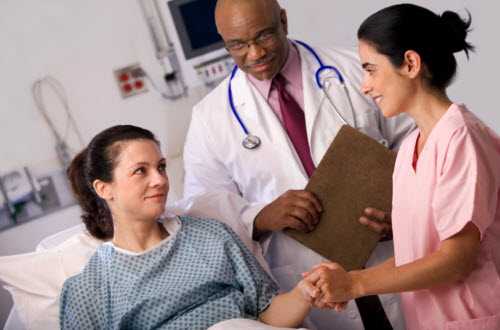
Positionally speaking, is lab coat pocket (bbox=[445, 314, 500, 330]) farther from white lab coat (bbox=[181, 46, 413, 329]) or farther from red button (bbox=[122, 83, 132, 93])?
red button (bbox=[122, 83, 132, 93])

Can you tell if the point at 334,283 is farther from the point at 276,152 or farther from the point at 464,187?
the point at 276,152

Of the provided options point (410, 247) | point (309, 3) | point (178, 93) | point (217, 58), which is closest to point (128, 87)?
point (178, 93)

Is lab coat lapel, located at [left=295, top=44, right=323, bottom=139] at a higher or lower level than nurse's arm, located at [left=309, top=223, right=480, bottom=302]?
higher

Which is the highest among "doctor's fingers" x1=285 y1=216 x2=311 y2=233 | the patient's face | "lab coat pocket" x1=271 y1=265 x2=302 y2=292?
the patient's face

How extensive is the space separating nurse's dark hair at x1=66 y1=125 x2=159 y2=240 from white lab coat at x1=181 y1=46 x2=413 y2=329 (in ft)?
0.91

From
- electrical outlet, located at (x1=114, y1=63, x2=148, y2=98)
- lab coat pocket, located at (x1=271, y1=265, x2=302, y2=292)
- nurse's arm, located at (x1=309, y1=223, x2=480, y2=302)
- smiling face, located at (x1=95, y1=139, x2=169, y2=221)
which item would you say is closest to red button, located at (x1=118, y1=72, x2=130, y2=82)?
electrical outlet, located at (x1=114, y1=63, x2=148, y2=98)

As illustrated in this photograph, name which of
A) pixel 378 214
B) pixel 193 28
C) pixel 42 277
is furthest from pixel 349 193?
pixel 193 28

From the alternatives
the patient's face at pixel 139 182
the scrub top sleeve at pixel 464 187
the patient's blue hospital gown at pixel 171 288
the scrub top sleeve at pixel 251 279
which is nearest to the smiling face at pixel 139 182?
the patient's face at pixel 139 182

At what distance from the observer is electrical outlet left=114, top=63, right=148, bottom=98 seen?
2.87 metres

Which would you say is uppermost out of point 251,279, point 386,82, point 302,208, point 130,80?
point 386,82

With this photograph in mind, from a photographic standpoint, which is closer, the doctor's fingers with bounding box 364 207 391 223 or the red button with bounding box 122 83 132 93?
the doctor's fingers with bounding box 364 207 391 223

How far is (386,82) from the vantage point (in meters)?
1.34

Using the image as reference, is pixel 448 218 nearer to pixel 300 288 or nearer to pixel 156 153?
pixel 300 288

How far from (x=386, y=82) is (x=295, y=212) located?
0.52m
